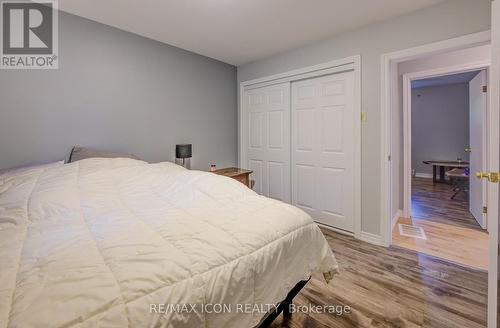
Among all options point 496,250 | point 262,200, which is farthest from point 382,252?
point 262,200

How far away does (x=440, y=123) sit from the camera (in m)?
6.28

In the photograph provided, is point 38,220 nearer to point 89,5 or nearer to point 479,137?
point 89,5

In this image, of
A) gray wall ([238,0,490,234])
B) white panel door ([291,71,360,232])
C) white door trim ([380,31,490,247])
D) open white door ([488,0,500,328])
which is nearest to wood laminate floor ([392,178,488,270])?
white door trim ([380,31,490,247])

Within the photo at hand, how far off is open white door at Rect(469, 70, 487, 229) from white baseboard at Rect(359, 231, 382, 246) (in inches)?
60.3

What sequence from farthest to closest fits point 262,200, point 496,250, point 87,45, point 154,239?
point 87,45
point 262,200
point 496,250
point 154,239

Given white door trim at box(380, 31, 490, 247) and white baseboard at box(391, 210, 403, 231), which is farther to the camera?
white baseboard at box(391, 210, 403, 231)

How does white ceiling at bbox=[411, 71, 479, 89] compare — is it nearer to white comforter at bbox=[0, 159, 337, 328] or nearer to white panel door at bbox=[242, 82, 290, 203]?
white panel door at bbox=[242, 82, 290, 203]

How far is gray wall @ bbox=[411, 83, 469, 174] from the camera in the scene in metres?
5.94

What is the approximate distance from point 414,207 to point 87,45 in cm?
508

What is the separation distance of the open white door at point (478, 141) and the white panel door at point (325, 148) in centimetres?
169

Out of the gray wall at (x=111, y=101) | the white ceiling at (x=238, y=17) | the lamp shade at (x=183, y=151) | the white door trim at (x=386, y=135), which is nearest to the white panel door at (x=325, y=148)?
the white door trim at (x=386, y=135)

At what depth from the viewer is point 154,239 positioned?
3.02 feet

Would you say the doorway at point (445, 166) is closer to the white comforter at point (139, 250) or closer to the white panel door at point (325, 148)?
the white panel door at point (325, 148)

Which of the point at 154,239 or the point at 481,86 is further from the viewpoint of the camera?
the point at 481,86
